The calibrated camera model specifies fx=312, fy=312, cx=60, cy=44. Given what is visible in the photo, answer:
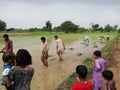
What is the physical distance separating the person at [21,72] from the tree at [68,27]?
9320 centimetres

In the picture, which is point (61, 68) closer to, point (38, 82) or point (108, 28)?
point (38, 82)

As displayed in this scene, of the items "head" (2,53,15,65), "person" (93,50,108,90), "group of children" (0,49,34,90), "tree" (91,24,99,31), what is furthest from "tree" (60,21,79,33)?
"group of children" (0,49,34,90)

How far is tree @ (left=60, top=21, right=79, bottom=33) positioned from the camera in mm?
98875

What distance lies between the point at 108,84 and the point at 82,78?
0.84 m

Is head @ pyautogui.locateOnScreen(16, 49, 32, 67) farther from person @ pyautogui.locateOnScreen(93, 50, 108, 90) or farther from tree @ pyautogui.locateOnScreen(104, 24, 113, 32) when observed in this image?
tree @ pyautogui.locateOnScreen(104, 24, 113, 32)

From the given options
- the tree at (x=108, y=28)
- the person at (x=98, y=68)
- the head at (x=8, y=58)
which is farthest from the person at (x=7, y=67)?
the tree at (x=108, y=28)

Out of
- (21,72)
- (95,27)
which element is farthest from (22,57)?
(95,27)

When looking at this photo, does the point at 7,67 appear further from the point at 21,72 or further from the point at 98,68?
the point at 98,68

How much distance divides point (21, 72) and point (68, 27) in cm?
9379

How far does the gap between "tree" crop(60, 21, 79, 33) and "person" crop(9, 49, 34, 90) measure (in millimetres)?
93198

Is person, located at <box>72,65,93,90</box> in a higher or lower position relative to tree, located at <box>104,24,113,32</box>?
higher

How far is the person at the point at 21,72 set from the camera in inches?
204

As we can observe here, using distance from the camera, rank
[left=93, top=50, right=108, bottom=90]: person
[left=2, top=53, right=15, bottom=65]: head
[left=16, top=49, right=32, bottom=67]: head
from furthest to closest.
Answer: [left=93, top=50, right=108, bottom=90]: person → [left=2, top=53, right=15, bottom=65]: head → [left=16, top=49, right=32, bottom=67]: head

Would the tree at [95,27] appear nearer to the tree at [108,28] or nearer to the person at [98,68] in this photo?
the tree at [108,28]
